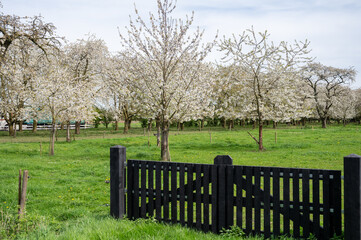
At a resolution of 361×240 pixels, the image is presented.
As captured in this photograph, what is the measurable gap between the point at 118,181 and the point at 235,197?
2522 millimetres

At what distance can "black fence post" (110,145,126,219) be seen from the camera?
6902mm

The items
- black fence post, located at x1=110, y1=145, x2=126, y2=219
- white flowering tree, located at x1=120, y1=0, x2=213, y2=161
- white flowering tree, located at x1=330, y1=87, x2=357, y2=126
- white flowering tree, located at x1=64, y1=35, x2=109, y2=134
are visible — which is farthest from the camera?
white flowering tree, located at x1=330, y1=87, x2=357, y2=126

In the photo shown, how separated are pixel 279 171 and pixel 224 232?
157 centimetres

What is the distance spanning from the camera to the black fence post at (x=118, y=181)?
690 centimetres

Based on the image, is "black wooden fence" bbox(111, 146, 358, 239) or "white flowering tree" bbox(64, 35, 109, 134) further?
"white flowering tree" bbox(64, 35, 109, 134)

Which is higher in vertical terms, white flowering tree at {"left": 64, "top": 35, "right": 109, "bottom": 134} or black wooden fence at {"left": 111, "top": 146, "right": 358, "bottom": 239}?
white flowering tree at {"left": 64, "top": 35, "right": 109, "bottom": 134}

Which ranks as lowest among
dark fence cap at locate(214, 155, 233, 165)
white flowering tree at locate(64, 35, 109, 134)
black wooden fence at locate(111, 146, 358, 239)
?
black wooden fence at locate(111, 146, 358, 239)

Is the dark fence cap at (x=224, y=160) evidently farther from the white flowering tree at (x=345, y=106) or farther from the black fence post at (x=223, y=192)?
the white flowering tree at (x=345, y=106)

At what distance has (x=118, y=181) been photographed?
22.7 ft

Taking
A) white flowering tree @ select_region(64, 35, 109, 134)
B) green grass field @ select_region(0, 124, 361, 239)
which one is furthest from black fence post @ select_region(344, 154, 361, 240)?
white flowering tree @ select_region(64, 35, 109, 134)

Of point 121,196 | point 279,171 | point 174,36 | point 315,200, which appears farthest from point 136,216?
point 174,36

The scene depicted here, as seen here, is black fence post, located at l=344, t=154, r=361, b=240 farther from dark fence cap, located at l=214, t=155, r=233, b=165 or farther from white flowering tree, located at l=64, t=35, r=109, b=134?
white flowering tree, located at l=64, t=35, r=109, b=134

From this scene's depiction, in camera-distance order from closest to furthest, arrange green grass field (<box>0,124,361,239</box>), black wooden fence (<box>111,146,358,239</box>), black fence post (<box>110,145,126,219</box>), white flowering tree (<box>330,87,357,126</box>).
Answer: black wooden fence (<box>111,146,358,239</box>) < green grass field (<box>0,124,361,239</box>) < black fence post (<box>110,145,126,219</box>) < white flowering tree (<box>330,87,357,126</box>)

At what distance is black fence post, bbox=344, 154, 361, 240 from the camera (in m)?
5.04
